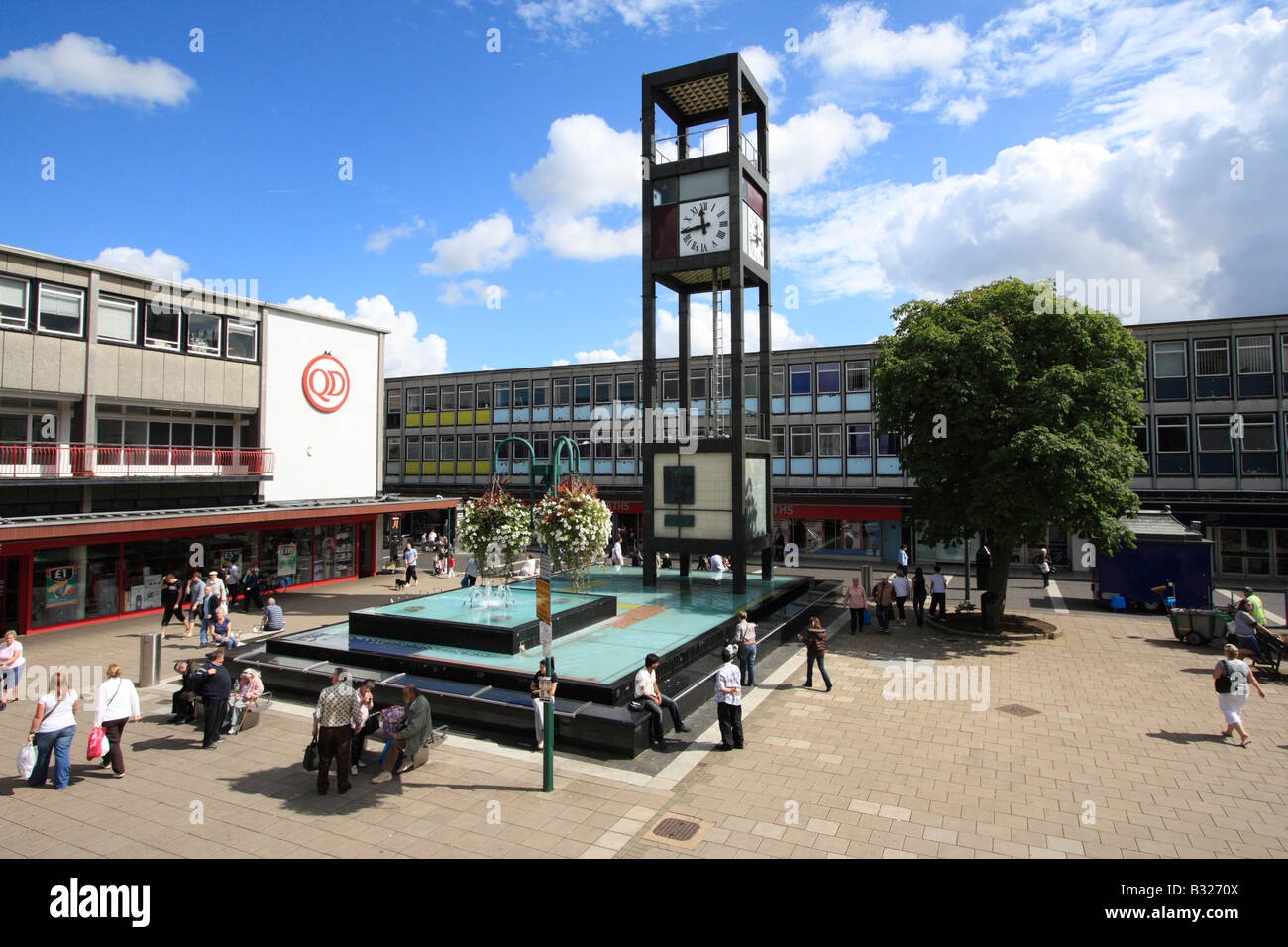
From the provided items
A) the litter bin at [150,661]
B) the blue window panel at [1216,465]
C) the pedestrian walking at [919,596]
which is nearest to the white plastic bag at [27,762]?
the litter bin at [150,661]

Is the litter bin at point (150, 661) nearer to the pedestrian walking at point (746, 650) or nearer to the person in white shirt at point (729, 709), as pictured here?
the person in white shirt at point (729, 709)

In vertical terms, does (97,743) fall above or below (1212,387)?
below

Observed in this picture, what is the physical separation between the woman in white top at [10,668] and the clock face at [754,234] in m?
20.9

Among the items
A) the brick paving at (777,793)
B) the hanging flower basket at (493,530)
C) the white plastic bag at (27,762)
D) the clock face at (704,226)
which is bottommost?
the brick paving at (777,793)

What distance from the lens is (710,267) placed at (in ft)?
78.0

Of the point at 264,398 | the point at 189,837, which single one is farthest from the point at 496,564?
the point at 264,398

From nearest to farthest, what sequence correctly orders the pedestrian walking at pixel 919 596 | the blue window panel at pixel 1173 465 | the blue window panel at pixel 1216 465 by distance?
1. the pedestrian walking at pixel 919 596
2. the blue window panel at pixel 1216 465
3. the blue window panel at pixel 1173 465

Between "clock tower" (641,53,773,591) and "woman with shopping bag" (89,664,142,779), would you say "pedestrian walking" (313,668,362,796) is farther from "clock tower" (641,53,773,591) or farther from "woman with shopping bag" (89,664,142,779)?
"clock tower" (641,53,773,591)

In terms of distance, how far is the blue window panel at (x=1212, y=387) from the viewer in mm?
32375

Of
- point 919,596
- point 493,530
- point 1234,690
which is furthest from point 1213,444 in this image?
point 493,530

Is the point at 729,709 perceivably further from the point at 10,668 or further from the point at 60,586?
the point at 60,586

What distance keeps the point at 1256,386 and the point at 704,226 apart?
2658 centimetres

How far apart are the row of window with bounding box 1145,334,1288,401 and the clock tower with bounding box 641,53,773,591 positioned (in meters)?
21.4

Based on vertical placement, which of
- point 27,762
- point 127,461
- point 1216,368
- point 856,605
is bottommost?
point 27,762
